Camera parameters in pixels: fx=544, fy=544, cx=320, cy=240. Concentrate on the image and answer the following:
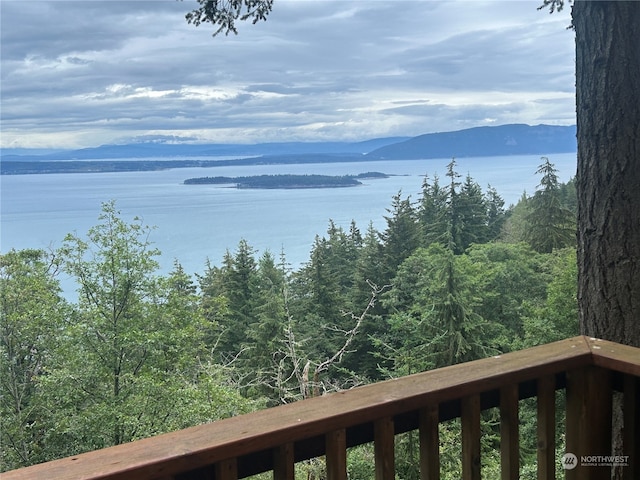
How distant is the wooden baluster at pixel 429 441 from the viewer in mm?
1134

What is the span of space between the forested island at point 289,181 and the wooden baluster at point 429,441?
20611 millimetres

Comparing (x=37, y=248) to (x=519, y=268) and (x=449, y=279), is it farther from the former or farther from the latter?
(x=519, y=268)

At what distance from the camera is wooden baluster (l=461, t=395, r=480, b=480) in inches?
47.1

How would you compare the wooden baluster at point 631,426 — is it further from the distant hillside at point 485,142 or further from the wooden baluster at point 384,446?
the distant hillside at point 485,142

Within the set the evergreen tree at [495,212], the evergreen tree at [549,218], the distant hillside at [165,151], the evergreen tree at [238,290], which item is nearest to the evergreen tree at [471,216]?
the evergreen tree at [495,212]

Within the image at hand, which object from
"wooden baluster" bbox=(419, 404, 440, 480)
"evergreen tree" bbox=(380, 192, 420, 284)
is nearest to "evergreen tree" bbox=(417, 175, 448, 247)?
"evergreen tree" bbox=(380, 192, 420, 284)

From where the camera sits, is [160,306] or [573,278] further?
[573,278]

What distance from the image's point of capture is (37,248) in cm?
1283

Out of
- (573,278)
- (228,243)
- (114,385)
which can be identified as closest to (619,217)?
(114,385)

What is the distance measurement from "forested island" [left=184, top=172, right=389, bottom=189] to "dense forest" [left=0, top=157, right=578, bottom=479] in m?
2.79

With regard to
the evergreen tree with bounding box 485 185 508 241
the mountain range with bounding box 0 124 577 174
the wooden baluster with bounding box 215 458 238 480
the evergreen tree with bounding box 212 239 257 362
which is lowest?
the evergreen tree with bounding box 212 239 257 362

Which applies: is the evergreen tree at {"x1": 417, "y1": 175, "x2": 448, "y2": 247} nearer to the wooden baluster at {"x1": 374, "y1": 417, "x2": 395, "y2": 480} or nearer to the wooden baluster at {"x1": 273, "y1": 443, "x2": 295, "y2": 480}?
the wooden baluster at {"x1": 374, "y1": 417, "x2": 395, "y2": 480}

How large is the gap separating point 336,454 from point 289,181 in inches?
1047

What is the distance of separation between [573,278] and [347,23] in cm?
1119
